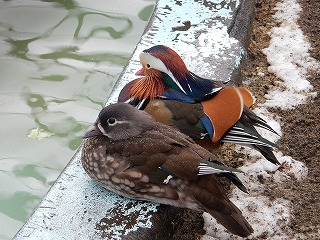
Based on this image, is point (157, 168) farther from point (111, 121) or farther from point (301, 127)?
point (301, 127)

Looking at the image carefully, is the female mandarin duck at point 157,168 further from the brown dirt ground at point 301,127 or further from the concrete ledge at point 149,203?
the brown dirt ground at point 301,127

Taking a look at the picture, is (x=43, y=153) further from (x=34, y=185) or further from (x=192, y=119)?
(x=192, y=119)

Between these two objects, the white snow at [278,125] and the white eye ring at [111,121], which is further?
the white snow at [278,125]

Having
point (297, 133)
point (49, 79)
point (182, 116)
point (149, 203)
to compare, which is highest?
point (182, 116)

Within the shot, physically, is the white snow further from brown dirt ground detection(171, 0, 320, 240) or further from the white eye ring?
the white eye ring

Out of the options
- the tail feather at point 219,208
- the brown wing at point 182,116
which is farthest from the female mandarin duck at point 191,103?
the tail feather at point 219,208

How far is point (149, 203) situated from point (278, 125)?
3.32ft

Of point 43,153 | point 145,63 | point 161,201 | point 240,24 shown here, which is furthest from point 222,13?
point 161,201

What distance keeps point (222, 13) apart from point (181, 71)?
0.87 m

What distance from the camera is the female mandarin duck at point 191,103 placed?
2758 mm

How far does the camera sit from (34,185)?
10.8ft

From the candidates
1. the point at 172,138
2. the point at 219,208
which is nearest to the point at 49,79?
the point at 172,138

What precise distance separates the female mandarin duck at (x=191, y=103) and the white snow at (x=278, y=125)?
0.61 feet

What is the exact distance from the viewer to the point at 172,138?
8.44 feet
